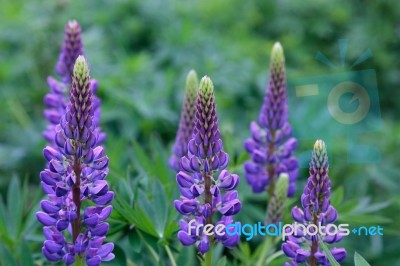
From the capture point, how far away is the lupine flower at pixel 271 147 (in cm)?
204

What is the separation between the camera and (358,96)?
7.46 feet

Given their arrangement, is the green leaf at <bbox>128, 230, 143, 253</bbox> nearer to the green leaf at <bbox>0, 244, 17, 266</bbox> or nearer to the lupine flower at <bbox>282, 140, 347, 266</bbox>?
the green leaf at <bbox>0, 244, 17, 266</bbox>

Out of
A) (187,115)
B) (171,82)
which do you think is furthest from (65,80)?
(171,82)

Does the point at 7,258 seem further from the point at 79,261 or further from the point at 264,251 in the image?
the point at 264,251

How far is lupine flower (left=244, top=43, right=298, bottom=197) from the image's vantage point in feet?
6.71

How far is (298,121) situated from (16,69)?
1653 mm

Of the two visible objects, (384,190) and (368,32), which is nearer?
(384,190)

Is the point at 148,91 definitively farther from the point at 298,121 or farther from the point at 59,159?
the point at 59,159

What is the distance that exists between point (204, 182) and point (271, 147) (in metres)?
0.58

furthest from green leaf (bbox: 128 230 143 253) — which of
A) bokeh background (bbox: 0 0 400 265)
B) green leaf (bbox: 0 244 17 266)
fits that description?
green leaf (bbox: 0 244 17 266)

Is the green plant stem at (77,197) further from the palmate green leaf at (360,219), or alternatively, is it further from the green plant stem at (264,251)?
the palmate green leaf at (360,219)

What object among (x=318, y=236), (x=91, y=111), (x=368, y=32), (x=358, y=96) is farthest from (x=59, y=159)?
(x=368, y=32)

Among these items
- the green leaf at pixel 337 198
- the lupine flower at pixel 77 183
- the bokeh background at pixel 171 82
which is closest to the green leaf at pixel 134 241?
the bokeh background at pixel 171 82

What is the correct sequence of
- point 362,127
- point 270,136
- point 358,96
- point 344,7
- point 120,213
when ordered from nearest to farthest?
point 120,213 → point 270,136 → point 358,96 → point 362,127 → point 344,7
